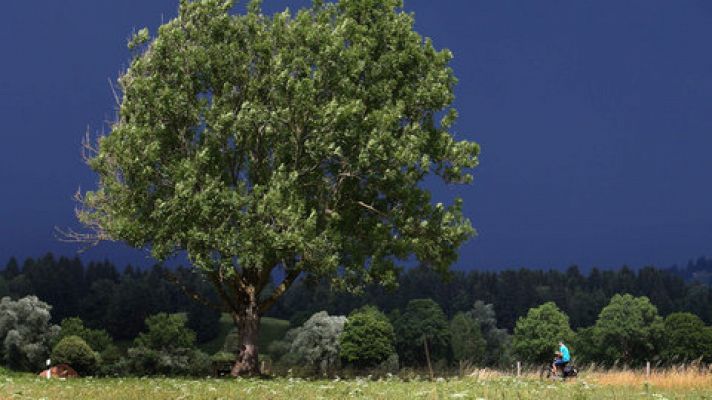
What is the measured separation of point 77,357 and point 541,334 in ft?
267

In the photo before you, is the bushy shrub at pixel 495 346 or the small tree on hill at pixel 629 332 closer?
the small tree on hill at pixel 629 332

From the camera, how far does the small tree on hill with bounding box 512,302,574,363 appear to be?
136500 mm

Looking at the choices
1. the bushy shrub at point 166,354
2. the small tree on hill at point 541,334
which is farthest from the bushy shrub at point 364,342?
the bushy shrub at point 166,354

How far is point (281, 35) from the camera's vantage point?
41.8 m

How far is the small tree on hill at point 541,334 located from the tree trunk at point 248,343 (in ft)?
324

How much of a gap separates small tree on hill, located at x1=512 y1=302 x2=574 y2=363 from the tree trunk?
98843mm

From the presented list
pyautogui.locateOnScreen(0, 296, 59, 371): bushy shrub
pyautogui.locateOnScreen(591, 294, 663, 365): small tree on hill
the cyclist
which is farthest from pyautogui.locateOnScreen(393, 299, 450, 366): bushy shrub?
the cyclist

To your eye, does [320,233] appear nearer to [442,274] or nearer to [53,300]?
[442,274]

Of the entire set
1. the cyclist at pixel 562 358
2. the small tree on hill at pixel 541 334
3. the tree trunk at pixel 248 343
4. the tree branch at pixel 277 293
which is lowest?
the cyclist at pixel 562 358

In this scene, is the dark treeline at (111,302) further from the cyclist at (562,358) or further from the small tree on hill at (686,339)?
the cyclist at (562,358)

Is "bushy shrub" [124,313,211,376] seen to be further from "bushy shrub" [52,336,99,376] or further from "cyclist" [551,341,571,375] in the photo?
"cyclist" [551,341,571,375]

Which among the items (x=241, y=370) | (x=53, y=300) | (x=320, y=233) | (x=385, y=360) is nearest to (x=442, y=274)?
(x=320, y=233)

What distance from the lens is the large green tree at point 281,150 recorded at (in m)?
38.8

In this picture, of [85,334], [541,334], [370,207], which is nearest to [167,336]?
[85,334]
